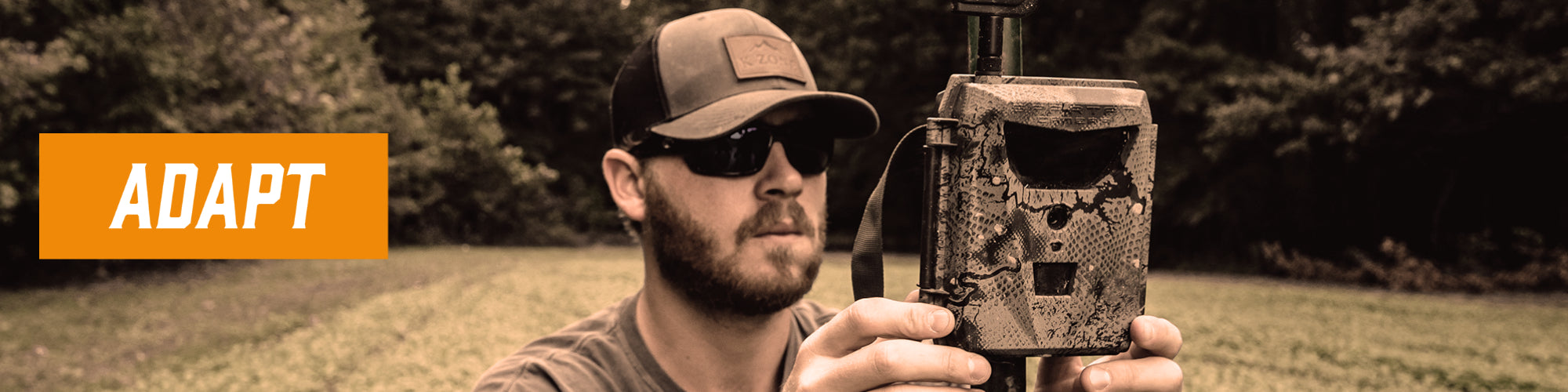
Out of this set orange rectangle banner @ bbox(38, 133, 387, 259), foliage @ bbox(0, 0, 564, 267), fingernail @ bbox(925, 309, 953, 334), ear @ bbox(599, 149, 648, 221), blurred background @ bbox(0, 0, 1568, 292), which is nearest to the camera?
fingernail @ bbox(925, 309, 953, 334)

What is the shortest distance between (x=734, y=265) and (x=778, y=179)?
21 cm

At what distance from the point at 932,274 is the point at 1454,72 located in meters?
18.1

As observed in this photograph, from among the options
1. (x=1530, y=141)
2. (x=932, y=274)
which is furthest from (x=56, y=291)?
(x=1530, y=141)

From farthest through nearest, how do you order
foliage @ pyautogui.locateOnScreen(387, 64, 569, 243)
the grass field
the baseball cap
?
1. foliage @ pyautogui.locateOnScreen(387, 64, 569, 243)
2. the grass field
3. the baseball cap

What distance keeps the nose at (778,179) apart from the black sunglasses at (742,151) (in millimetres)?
12

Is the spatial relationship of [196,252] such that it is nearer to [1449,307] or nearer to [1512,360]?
[1512,360]

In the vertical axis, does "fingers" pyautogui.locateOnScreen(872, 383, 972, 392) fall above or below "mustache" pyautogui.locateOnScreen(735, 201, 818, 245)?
below

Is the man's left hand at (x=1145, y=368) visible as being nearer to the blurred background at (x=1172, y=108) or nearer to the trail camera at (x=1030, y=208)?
the trail camera at (x=1030, y=208)

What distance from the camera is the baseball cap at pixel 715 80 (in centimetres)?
221

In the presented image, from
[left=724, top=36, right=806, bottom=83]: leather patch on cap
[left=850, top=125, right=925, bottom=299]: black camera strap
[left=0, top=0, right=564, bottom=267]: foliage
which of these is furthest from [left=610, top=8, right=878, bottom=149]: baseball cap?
[left=0, top=0, right=564, bottom=267]: foliage

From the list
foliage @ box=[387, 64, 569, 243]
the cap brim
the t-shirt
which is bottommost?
foliage @ box=[387, 64, 569, 243]

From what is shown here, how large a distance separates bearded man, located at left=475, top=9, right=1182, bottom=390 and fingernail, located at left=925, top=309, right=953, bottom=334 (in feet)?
3.21

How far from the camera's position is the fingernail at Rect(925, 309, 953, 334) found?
1.16m

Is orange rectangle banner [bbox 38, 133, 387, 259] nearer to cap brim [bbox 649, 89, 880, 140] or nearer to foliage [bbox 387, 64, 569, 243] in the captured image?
cap brim [bbox 649, 89, 880, 140]
